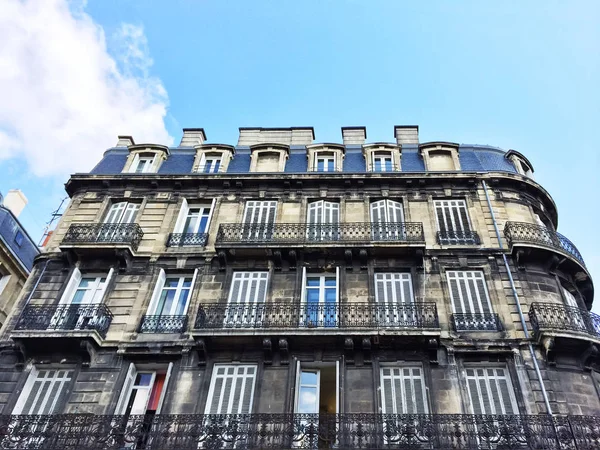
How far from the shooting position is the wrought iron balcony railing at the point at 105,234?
14242 mm

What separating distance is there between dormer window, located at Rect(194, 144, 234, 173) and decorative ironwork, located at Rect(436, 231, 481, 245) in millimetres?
7793

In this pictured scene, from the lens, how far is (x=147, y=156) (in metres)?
17.6

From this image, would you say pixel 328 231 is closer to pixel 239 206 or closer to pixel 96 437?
pixel 239 206

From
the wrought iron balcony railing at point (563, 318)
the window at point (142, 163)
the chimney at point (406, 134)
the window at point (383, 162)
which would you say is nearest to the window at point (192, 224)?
the window at point (142, 163)

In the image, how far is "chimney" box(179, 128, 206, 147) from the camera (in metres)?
19.2

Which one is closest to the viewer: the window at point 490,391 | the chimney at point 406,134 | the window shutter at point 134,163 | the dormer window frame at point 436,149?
the window at point 490,391

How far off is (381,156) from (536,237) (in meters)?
5.77

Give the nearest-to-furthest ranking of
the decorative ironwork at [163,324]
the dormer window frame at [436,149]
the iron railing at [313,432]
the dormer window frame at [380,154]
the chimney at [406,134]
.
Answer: the iron railing at [313,432], the decorative ironwork at [163,324], the dormer window frame at [380,154], the dormer window frame at [436,149], the chimney at [406,134]

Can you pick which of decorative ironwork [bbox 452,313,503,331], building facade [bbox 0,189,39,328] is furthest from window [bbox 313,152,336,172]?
building facade [bbox 0,189,39,328]

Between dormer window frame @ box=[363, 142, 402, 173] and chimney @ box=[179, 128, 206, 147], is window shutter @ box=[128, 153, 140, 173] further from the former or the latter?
dormer window frame @ box=[363, 142, 402, 173]

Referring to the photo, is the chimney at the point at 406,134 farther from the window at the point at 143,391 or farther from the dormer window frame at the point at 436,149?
the window at the point at 143,391

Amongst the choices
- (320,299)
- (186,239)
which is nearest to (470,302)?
(320,299)

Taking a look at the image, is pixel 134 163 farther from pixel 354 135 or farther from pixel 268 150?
pixel 354 135

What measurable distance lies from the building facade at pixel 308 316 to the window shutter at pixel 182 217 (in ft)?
0.18
